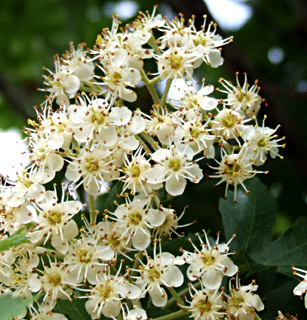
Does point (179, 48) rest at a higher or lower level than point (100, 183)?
higher

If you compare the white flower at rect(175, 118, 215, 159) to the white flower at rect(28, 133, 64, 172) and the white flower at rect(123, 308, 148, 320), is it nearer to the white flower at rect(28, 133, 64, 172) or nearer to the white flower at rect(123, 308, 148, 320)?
the white flower at rect(28, 133, 64, 172)

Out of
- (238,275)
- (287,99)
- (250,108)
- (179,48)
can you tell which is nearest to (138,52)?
(179,48)

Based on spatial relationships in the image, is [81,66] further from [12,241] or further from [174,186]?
[12,241]

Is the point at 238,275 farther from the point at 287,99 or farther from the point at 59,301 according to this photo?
the point at 287,99

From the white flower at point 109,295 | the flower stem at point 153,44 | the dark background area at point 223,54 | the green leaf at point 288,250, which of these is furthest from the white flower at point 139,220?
the dark background area at point 223,54

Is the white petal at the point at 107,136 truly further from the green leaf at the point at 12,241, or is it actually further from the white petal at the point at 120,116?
the green leaf at the point at 12,241

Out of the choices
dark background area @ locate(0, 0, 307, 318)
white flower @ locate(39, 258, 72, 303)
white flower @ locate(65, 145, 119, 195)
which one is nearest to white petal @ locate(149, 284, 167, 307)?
white flower @ locate(39, 258, 72, 303)

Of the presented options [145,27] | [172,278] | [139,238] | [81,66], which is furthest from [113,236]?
[145,27]
